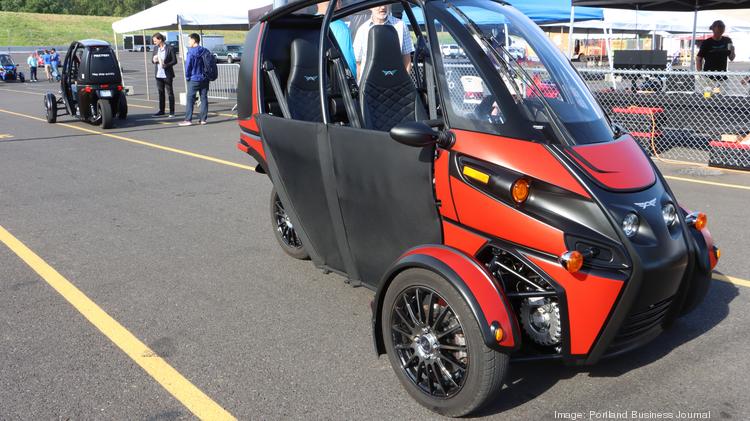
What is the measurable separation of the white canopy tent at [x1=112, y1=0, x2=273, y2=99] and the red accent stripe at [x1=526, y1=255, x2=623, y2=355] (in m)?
15.8

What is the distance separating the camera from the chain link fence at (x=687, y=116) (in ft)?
29.7

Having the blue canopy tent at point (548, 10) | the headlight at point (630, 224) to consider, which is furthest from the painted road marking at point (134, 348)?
the blue canopy tent at point (548, 10)

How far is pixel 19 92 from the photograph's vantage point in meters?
27.0

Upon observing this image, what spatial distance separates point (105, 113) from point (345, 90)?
36.3 feet

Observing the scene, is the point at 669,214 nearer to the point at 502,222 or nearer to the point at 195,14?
the point at 502,222

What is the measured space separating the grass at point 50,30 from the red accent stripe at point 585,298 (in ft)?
228

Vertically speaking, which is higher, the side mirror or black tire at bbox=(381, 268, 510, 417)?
the side mirror

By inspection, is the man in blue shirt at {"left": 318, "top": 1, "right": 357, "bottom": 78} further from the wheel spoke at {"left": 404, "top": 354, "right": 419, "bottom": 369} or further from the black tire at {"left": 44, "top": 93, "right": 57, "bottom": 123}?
the black tire at {"left": 44, "top": 93, "right": 57, "bottom": 123}

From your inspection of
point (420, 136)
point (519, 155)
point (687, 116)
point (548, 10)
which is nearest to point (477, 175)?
point (519, 155)

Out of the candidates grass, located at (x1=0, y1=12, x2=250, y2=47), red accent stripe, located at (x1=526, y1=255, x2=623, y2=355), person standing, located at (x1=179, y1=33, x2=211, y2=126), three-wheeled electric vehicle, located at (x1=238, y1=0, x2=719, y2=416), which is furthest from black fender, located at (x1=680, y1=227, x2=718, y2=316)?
grass, located at (x1=0, y1=12, x2=250, y2=47)

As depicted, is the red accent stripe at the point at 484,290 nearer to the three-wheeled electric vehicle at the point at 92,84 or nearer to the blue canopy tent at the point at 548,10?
the three-wheeled electric vehicle at the point at 92,84

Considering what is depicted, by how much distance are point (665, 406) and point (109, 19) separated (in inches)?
3900

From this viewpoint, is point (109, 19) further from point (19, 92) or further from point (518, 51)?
point (518, 51)

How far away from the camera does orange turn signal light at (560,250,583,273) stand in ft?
8.95
